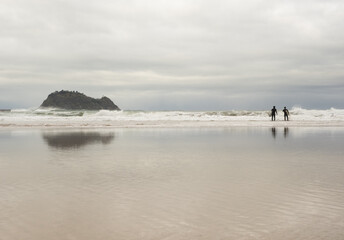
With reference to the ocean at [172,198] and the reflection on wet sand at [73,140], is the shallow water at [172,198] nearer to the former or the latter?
the ocean at [172,198]

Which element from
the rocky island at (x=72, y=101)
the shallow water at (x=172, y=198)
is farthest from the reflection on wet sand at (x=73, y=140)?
the rocky island at (x=72, y=101)

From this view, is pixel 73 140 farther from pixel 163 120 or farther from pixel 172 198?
pixel 163 120

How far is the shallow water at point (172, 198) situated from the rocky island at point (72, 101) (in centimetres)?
9867

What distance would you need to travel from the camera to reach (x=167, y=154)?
1337 centimetres

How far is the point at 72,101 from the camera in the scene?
109562 mm

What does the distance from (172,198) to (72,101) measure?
108110mm

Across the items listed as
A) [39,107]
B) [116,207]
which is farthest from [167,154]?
[39,107]

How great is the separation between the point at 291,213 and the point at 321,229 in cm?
78

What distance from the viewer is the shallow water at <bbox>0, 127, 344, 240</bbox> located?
4.91m

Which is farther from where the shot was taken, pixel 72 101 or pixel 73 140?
pixel 72 101

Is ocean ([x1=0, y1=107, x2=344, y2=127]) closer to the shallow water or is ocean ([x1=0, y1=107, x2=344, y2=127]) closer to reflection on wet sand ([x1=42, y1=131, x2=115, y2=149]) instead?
reflection on wet sand ([x1=42, y1=131, x2=115, y2=149])

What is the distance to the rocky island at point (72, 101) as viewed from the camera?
105875 millimetres

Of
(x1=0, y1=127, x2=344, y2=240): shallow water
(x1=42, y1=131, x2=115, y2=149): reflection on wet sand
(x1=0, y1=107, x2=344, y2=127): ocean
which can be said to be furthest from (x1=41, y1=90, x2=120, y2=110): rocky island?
(x1=0, y1=127, x2=344, y2=240): shallow water

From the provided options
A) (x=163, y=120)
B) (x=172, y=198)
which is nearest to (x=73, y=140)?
(x=172, y=198)
